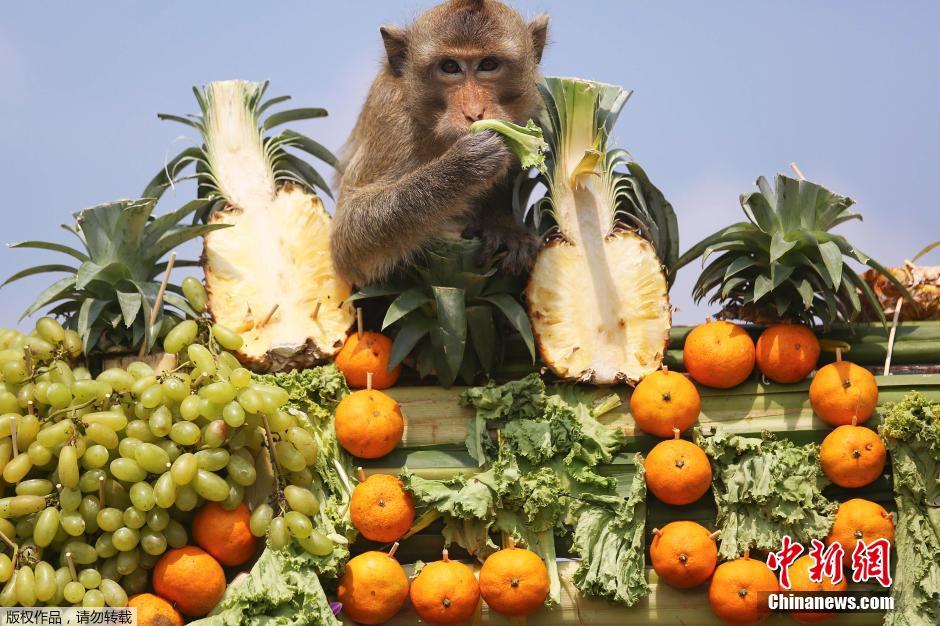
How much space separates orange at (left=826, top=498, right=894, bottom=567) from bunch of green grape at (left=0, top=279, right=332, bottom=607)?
251 centimetres

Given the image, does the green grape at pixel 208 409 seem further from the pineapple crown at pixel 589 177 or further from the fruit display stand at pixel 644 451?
the pineapple crown at pixel 589 177

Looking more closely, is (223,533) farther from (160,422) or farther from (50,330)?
(50,330)

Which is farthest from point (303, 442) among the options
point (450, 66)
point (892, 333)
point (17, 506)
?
point (892, 333)

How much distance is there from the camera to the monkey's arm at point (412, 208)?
218 inches

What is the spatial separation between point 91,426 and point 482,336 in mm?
2028

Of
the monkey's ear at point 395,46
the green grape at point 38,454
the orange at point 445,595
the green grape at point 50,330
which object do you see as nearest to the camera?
the green grape at point 38,454

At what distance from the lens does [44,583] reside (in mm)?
4570

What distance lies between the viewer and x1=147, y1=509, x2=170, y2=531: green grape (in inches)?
188

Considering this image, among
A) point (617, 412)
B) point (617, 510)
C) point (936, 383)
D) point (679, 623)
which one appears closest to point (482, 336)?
point (617, 412)

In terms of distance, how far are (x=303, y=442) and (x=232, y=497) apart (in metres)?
0.42

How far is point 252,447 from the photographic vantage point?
5.06 meters

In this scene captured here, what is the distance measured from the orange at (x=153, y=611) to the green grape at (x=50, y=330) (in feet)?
4.55

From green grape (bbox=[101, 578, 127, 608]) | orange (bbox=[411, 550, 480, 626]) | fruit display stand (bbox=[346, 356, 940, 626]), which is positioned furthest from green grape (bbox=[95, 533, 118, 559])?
orange (bbox=[411, 550, 480, 626])

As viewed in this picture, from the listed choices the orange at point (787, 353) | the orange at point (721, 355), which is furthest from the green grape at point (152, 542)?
the orange at point (787, 353)
